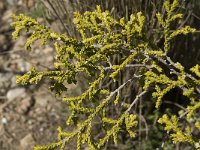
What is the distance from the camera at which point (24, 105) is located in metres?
3.38

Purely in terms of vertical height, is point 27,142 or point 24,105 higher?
point 24,105

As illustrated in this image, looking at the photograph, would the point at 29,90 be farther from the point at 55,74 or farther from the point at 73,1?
the point at 55,74

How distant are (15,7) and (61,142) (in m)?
2.57

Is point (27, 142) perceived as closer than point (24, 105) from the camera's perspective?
Yes

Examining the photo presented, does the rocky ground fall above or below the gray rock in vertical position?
above

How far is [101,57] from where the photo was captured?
1822 millimetres

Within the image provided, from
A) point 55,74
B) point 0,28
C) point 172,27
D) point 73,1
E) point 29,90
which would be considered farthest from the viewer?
point 0,28

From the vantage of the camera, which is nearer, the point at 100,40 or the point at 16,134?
the point at 100,40

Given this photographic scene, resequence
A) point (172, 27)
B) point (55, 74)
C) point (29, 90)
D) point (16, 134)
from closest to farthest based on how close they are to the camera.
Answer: point (55, 74) < point (172, 27) < point (16, 134) < point (29, 90)

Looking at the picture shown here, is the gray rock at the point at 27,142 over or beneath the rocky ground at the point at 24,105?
beneath

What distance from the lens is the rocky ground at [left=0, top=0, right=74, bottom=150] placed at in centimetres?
315

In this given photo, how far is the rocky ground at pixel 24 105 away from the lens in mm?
3154

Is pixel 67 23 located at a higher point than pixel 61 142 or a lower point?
higher

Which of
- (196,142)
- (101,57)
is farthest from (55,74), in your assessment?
(196,142)
